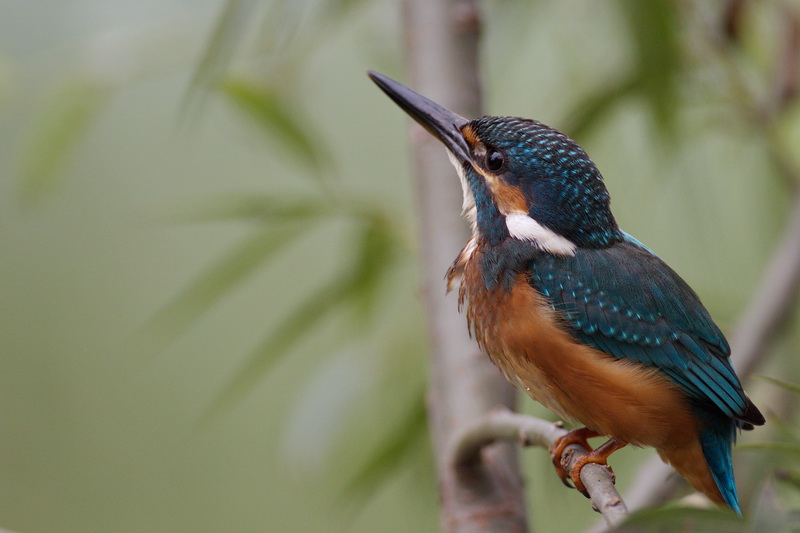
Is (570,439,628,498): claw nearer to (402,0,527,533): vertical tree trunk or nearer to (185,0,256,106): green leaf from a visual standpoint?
(402,0,527,533): vertical tree trunk

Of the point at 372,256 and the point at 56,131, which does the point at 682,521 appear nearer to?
the point at 372,256

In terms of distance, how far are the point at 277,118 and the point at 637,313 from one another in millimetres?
807

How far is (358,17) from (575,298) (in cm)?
117

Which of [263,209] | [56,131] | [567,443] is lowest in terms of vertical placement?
[567,443]

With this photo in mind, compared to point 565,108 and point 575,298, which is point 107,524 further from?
point 575,298

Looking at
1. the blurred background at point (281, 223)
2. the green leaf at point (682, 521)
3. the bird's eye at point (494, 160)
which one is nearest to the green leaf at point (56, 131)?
the blurred background at point (281, 223)

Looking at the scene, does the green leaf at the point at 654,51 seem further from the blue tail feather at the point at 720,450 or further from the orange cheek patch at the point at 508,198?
the blue tail feather at the point at 720,450

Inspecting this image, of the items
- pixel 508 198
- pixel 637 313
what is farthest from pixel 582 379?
pixel 508 198

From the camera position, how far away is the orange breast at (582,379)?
1.22 meters

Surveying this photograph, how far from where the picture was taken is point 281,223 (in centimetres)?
188

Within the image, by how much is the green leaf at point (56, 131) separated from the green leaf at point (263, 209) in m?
0.28

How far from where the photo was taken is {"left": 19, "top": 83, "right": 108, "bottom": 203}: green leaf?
189 cm

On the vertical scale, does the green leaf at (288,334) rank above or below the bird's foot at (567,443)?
above

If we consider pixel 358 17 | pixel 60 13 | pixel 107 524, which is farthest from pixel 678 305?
pixel 107 524
